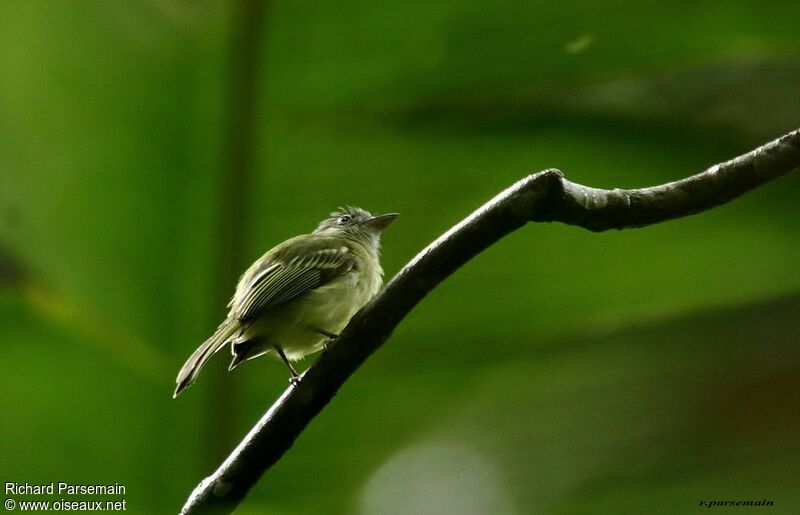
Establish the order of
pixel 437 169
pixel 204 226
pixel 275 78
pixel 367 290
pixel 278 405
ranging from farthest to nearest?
pixel 367 290 < pixel 437 169 < pixel 275 78 < pixel 204 226 < pixel 278 405

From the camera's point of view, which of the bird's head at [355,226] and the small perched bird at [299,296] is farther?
the bird's head at [355,226]

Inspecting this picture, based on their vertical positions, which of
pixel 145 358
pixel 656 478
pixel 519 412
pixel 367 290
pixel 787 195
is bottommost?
pixel 656 478

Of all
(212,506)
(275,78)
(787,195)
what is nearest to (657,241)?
(787,195)

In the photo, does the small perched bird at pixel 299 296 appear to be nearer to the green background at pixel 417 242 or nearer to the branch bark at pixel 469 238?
the green background at pixel 417 242

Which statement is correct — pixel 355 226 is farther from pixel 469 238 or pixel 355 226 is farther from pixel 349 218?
pixel 469 238

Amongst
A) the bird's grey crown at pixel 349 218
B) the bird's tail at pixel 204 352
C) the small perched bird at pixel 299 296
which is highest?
the bird's grey crown at pixel 349 218

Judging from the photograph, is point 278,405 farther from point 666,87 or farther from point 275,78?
point 666,87

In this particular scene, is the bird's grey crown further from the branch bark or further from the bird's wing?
the branch bark

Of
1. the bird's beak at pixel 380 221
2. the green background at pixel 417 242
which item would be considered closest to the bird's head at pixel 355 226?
the bird's beak at pixel 380 221
